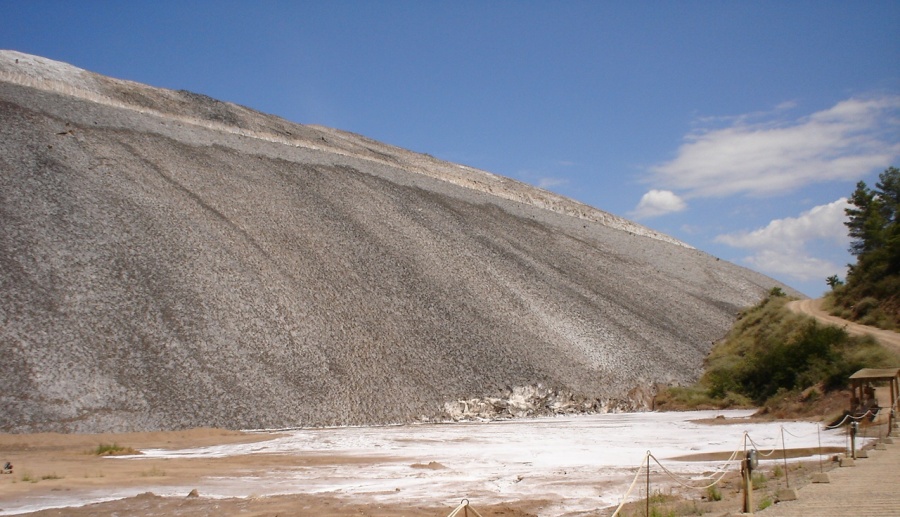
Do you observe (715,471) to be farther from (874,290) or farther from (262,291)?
(874,290)

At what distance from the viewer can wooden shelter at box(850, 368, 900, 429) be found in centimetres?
1944

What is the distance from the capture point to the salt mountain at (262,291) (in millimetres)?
21688

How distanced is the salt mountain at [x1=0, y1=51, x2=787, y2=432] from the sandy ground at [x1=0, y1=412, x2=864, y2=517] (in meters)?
1.99

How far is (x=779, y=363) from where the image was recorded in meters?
28.9

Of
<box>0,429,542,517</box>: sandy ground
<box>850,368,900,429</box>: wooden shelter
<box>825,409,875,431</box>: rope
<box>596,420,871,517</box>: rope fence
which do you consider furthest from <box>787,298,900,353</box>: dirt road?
<box>0,429,542,517</box>: sandy ground

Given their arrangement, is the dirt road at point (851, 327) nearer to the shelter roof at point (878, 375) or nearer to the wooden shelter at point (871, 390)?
the wooden shelter at point (871, 390)

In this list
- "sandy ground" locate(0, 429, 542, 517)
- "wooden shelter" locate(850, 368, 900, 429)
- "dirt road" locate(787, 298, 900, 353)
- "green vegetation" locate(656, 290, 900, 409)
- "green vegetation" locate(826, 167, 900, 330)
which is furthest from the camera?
"green vegetation" locate(826, 167, 900, 330)

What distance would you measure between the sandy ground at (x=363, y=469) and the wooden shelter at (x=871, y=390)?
136 cm

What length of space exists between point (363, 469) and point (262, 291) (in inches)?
503

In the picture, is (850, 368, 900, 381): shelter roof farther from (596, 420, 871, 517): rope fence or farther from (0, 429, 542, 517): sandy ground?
(0, 429, 542, 517): sandy ground

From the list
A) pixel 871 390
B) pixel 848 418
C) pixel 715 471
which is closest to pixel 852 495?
pixel 715 471

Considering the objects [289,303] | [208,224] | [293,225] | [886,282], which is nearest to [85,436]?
[289,303]

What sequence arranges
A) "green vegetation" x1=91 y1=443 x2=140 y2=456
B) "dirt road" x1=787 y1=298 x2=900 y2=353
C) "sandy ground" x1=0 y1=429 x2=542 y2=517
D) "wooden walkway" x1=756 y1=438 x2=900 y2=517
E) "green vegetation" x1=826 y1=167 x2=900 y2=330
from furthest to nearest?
"green vegetation" x1=826 y1=167 x2=900 y2=330 < "dirt road" x1=787 y1=298 x2=900 y2=353 < "green vegetation" x1=91 y1=443 x2=140 y2=456 < "sandy ground" x1=0 y1=429 x2=542 y2=517 < "wooden walkway" x1=756 y1=438 x2=900 y2=517

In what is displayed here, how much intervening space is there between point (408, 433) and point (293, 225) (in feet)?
44.4
